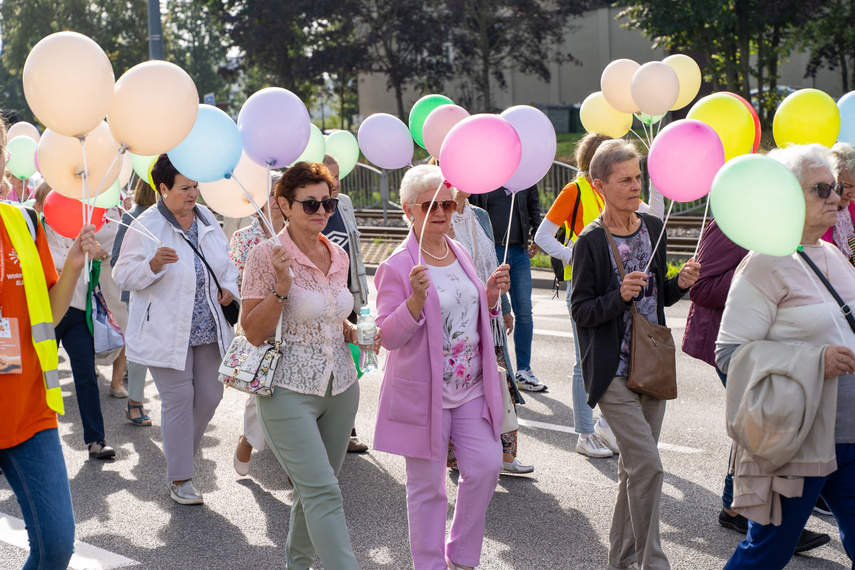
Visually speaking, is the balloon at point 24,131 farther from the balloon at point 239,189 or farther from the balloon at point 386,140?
the balloon at point 239,189

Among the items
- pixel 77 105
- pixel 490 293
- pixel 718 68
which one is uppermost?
pixel 718 68

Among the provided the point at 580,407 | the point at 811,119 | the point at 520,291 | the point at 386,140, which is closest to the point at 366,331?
the point at 386,140

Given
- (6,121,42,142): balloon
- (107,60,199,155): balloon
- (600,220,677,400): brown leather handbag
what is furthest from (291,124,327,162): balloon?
(6,121,42,142): balloon

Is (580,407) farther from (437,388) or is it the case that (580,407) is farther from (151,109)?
(151,109)

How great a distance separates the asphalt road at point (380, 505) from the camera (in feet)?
14.7

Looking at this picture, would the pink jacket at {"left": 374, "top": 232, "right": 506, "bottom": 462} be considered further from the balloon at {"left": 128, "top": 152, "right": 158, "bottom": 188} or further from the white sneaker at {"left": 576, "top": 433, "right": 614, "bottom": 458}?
the balloon at {"left": 128, "top": 152, "right": 158, "bottom": 188}

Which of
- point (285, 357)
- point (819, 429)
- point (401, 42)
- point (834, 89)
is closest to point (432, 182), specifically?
point (285, 357)

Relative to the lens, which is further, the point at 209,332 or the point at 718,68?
the point at 718,68

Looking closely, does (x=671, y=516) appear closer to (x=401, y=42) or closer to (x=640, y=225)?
(x=640, y=225)

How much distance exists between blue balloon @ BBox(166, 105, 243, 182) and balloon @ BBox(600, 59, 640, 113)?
2.91 m

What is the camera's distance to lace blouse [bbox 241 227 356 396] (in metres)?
3.83

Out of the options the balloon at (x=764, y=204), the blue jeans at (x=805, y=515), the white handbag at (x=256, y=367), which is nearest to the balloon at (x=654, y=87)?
the balloon at (x=764, y=204)

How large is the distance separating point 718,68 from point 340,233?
20384mm

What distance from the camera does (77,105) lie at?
365 cm
